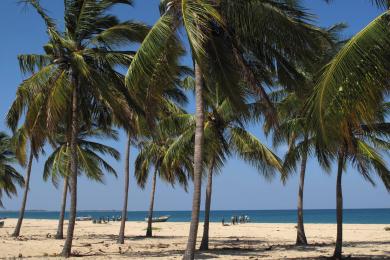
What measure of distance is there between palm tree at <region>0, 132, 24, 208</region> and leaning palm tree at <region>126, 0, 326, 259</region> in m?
25.4

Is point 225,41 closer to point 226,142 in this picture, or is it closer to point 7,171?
point 226,142

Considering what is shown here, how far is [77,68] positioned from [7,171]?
76.6 feet

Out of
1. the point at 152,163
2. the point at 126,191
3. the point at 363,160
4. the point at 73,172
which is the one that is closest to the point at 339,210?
the point at 363,160

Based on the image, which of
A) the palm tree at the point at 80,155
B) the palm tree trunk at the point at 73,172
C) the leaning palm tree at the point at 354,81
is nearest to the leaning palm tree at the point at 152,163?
the palm tree at the point at 80,155

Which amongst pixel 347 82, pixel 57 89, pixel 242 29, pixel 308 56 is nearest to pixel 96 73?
pixel 57 89

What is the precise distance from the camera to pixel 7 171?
35.7m

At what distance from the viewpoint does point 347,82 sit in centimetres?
873

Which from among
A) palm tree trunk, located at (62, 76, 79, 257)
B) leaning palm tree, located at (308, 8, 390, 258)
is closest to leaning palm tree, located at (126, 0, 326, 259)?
leaning palm tree, located at (308, 8, 390, 258)

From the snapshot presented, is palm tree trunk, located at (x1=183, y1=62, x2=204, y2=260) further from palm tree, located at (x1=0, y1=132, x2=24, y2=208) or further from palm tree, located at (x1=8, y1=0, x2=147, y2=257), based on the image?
palm tree, located at (x1=0, y1=132, x2=24, y2=208)

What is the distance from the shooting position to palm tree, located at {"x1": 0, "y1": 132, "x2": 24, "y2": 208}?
34.8 metres

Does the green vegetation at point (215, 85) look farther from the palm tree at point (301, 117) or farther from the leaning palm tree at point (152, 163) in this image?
the leaning palm tree at point (152, 163)

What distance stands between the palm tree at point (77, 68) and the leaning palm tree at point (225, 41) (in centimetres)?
300

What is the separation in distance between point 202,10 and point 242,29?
1.34 m

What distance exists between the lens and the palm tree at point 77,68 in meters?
15.1
